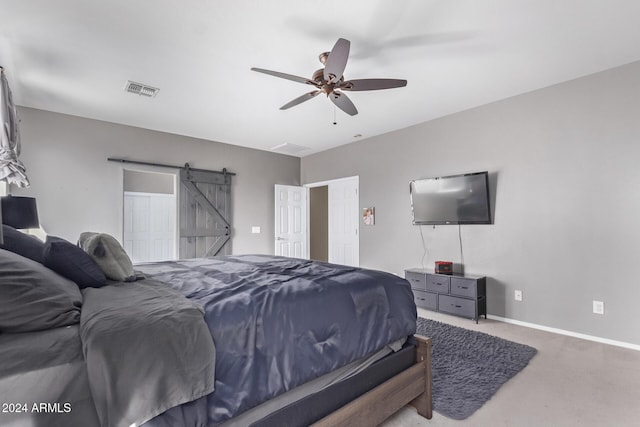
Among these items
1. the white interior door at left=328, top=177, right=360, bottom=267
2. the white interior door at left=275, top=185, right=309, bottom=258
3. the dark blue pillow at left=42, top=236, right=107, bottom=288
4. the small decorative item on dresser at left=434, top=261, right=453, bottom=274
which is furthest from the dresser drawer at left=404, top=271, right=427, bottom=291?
the dark blue pillow at left=42, top=236, right=107, bottom=288

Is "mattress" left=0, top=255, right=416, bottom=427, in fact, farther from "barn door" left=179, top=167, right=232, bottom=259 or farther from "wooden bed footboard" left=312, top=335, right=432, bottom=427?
"barn door" left=179, top=167, right=232, bottom=259

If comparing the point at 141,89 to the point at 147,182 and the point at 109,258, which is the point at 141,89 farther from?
the point at 147,182

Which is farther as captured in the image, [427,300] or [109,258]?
[427,300]

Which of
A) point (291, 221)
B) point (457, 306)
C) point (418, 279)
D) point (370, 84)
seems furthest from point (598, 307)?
point (291, 221)

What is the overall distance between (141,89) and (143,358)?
3292mm

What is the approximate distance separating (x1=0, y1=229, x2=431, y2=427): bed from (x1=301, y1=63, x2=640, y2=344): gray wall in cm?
237

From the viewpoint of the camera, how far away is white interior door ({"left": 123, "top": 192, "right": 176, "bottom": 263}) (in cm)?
551

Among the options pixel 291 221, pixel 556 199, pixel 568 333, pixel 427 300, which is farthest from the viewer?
pixel 291 221

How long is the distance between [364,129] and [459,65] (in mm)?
2039

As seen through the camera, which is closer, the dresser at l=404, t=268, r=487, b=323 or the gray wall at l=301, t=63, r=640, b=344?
the gray wall at l=301, t=63, r=640, b=344

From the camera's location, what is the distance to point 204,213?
522 centimetres

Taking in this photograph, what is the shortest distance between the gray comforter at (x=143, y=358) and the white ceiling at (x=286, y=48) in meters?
2.08

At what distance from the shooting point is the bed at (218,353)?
94cm

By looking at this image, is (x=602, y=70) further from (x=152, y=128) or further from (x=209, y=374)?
(x=152, y=128)
